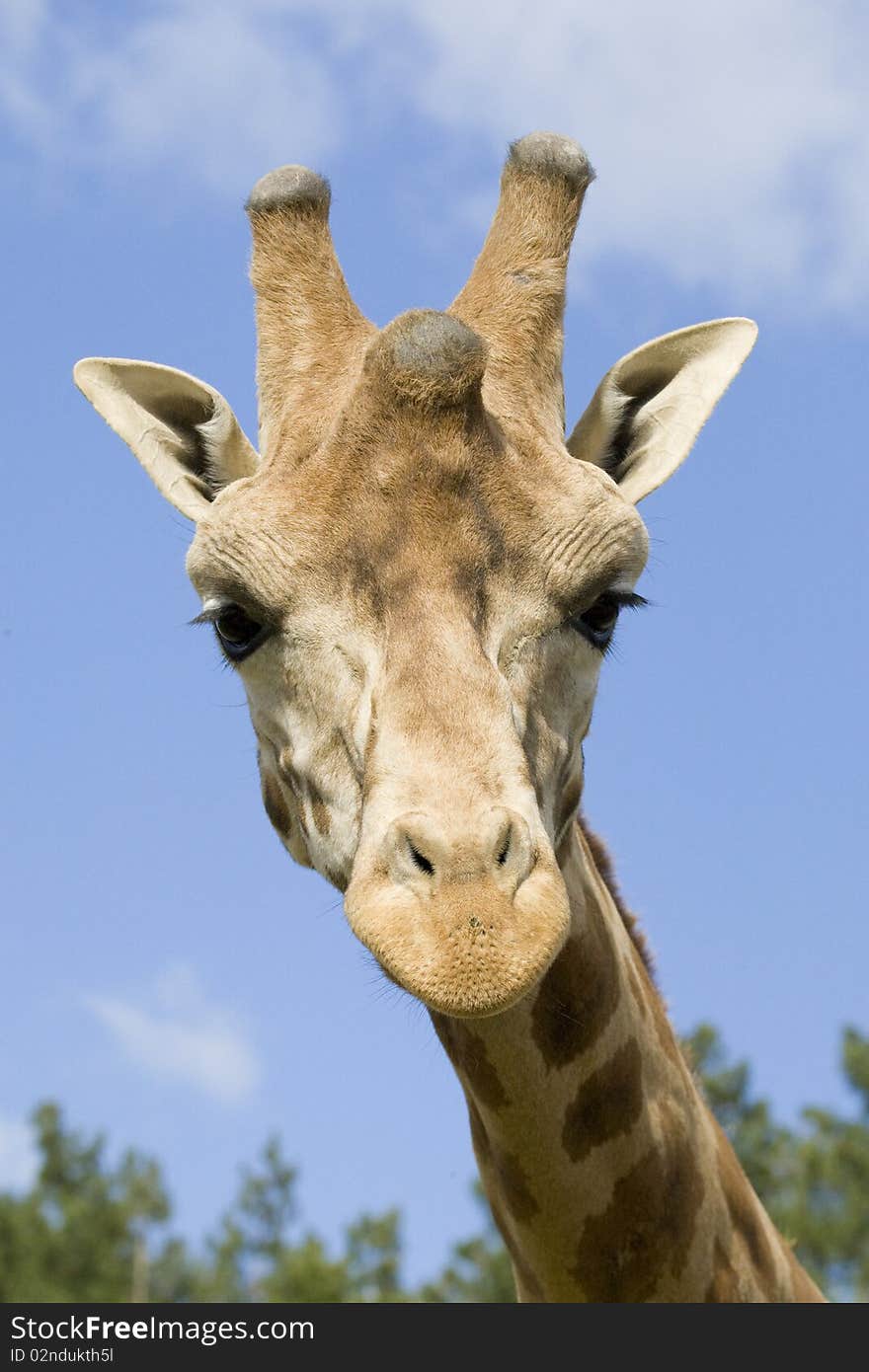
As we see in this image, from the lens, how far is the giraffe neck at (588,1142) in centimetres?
581

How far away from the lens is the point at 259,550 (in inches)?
217

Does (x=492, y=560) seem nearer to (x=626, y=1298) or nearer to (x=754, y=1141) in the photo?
(x=626, y=1298)

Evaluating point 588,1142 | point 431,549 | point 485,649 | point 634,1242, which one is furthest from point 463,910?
point 634,1242

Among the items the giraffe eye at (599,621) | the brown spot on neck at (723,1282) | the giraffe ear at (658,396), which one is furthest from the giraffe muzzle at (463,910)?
the giraffe ear at (658,396)

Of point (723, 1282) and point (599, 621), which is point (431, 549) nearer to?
point (599, 621)

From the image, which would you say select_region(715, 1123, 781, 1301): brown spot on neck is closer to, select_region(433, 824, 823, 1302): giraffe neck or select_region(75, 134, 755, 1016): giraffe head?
select_region(433, 824, 823, 1302): giraffe neck

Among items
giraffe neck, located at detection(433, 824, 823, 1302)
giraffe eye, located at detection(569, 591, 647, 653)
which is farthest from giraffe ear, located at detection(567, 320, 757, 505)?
giraffe neck, located at detection(433, 824, 823, 1302)

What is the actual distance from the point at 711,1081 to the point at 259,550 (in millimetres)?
34556

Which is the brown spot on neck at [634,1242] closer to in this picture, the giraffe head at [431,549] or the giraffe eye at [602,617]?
the giraffe head at [431,549]

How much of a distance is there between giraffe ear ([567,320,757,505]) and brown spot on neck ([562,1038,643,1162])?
2291 millimetres

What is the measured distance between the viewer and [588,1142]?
587 cm

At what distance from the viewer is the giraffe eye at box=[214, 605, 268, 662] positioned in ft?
18.6
